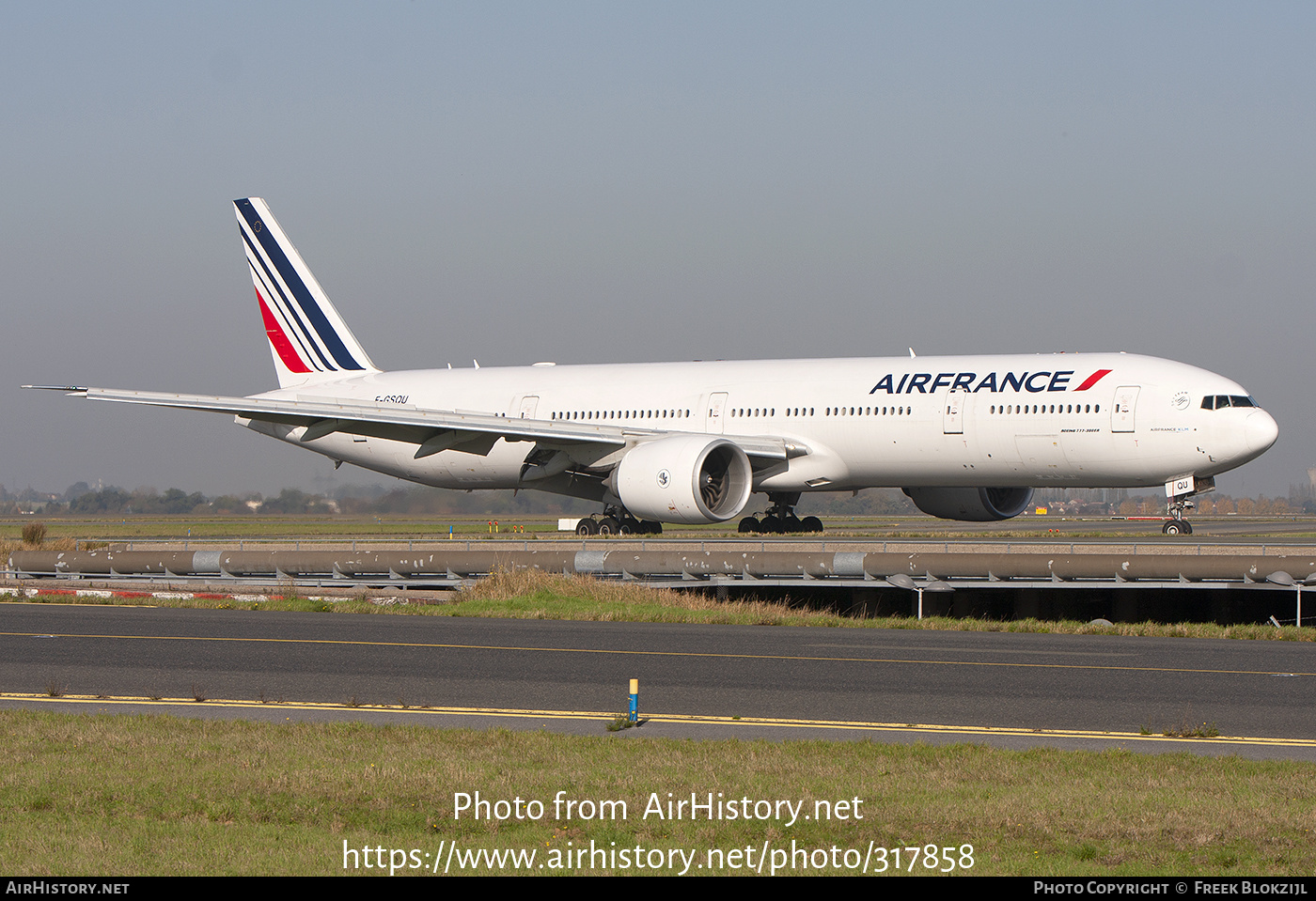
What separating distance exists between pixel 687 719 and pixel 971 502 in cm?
2467

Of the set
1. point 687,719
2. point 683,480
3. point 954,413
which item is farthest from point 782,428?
point 687,719

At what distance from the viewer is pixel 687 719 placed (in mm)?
12523

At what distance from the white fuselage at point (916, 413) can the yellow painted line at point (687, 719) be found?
1941 centimetres

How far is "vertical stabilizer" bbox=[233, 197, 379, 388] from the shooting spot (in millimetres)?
43344

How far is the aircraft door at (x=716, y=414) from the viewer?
116 ft

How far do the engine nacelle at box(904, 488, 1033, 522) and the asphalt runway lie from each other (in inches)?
613

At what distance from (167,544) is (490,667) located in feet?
91.1

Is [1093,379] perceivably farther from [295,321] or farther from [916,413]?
[295,321]

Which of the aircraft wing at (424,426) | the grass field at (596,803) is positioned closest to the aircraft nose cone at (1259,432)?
the aircraft wing at (424,426)

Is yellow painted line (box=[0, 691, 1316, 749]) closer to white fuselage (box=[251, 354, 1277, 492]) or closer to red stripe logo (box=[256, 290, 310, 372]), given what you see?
white fuselage (box=[251, 354, 1277, 492])

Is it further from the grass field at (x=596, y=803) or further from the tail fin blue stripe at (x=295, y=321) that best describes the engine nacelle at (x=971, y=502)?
the grass field at (x=596, y=803)

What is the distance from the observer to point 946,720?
12.4 metres

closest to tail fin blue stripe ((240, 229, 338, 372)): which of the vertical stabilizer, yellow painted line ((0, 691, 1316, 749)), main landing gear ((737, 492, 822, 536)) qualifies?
the vertical stabilizer

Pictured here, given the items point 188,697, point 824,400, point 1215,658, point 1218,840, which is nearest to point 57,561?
point 824,400
